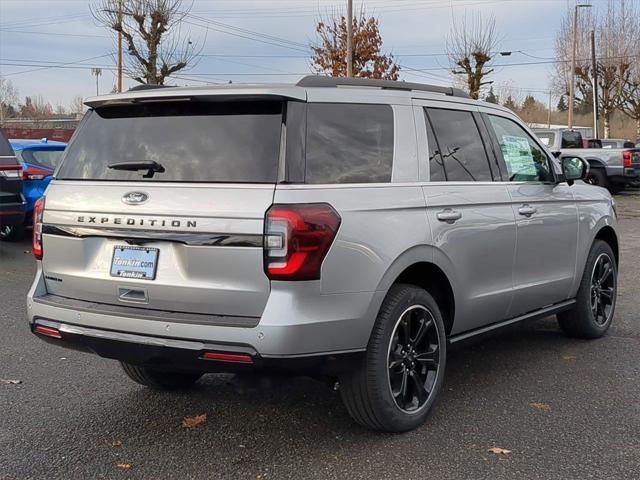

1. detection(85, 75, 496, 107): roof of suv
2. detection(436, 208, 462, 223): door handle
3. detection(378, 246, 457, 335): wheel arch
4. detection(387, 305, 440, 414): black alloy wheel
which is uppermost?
detection(85, 75, 496, 107): roof of suv

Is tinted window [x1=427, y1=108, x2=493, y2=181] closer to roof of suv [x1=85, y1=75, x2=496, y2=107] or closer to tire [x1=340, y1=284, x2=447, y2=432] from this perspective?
roof of suv [x1=85, y1=75, x2=496, y2=107]

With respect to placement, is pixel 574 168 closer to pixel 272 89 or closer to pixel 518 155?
pixel 518 155

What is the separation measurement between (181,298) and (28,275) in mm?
6301

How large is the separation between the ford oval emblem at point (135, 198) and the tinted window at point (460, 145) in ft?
5.75

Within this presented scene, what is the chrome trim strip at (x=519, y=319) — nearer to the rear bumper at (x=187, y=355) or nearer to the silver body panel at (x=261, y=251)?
the silver body panel at (x=261, y=251)

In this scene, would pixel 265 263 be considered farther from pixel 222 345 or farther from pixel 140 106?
pixel 140 106

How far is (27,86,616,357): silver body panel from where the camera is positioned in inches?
128

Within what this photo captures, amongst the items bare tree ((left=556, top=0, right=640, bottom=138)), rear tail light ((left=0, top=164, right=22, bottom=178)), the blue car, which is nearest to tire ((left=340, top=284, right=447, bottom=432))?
rear tail light ((left=0, top=164, right=22, bottom=178))

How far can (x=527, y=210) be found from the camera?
190 inches

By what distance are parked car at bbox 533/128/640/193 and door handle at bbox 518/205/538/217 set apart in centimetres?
1657

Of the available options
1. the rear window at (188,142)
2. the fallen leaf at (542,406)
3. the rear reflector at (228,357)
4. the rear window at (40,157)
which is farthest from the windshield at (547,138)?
the rear reflector at (228,357)

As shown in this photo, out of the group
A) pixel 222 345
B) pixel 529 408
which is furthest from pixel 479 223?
pixel 222 345

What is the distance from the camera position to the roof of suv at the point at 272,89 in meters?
3.46

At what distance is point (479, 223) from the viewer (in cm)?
432
